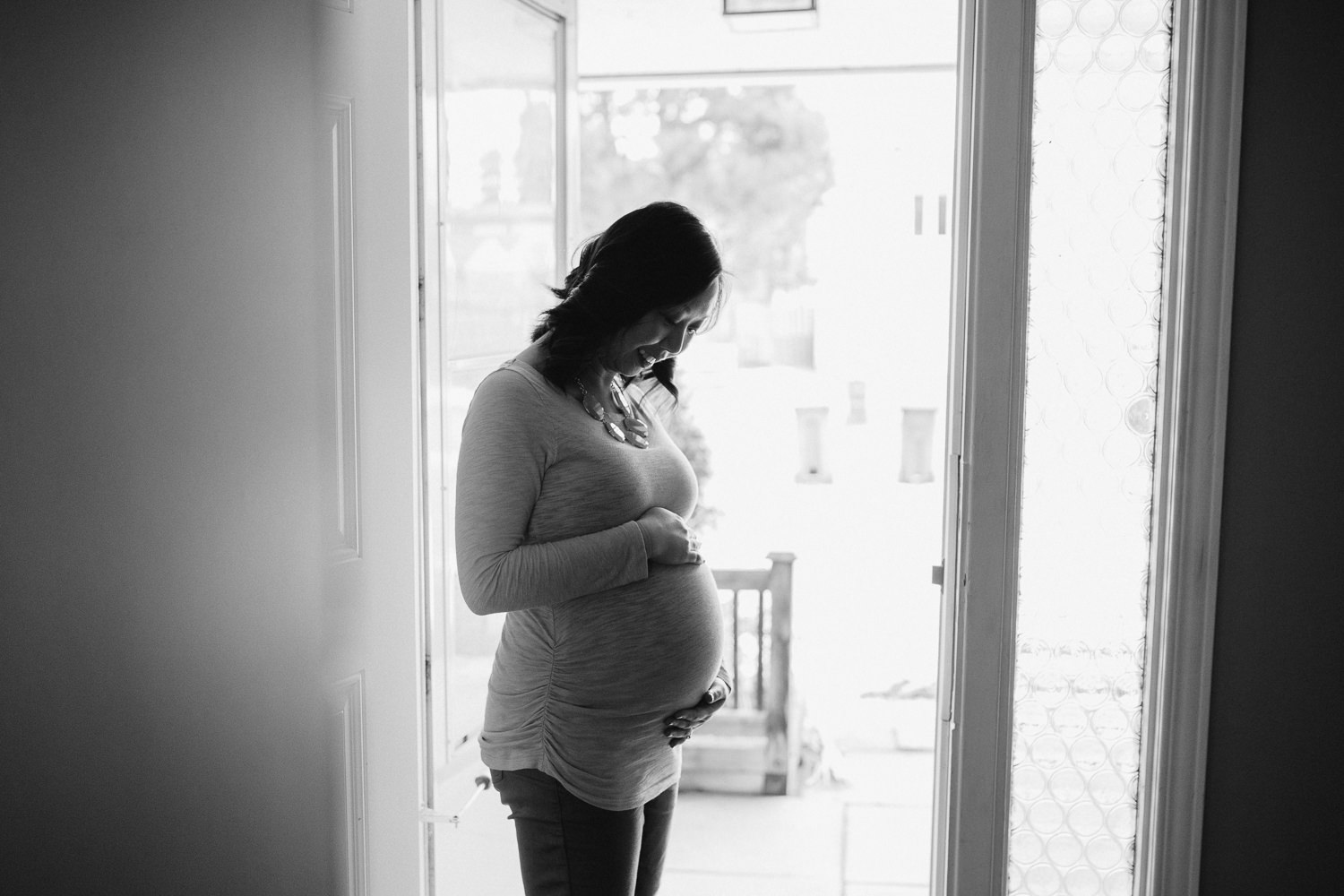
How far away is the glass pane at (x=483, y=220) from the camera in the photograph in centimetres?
181

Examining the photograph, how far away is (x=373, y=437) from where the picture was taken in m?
1.68

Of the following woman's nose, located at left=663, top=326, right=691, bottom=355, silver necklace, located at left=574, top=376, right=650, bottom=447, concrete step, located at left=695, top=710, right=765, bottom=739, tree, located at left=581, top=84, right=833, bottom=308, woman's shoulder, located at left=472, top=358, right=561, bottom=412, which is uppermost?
tree, located at left=581, top=84, right=833, bottom=308

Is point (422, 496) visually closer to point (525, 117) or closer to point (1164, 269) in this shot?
point (525, 117)

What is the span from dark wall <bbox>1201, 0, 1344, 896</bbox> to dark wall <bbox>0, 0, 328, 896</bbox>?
1504 mm

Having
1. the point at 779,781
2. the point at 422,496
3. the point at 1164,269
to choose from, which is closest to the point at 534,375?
the point at 422,496

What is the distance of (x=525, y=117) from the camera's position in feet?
→ 6.90

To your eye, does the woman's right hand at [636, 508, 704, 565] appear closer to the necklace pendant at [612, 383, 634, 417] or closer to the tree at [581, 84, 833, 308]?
the necklace pendant at [612, 383, 634, 417]

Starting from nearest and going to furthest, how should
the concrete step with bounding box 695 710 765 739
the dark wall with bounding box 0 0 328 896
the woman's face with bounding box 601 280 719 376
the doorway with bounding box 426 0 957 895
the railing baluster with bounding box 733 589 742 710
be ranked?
the dark wall with bounding box 0 0 328 896 → the woman's face with bounding box 601 280 719 376 → the doorway with bounding box 426 0 957 895 → the railing baluster with bounding box 733 589 742 710 → the concrete step with bounding box 695 710 765 739

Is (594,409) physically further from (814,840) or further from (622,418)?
(814,840)

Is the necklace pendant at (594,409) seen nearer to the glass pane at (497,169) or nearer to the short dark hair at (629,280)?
the short dark hair at (629,280)

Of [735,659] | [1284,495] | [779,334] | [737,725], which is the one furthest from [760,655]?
[779,334]

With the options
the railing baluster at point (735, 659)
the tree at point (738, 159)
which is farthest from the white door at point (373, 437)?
the tree at point (738, 159)

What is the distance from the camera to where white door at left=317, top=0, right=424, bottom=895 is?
5.31ft

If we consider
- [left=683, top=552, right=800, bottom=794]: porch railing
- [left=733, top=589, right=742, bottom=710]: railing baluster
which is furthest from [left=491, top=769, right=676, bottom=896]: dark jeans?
[left=683, top=552, right=800, bottom=794]: porch railing
